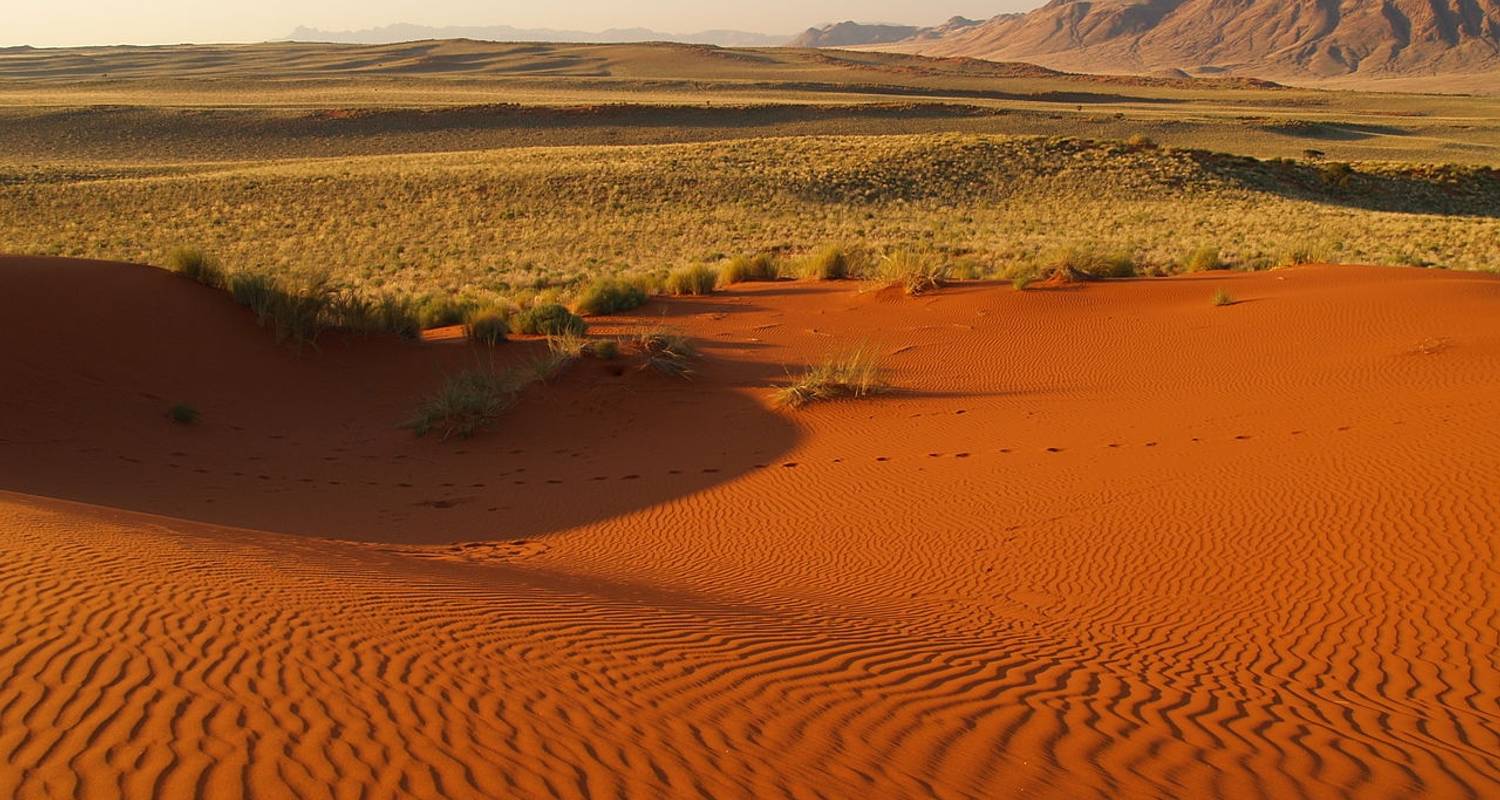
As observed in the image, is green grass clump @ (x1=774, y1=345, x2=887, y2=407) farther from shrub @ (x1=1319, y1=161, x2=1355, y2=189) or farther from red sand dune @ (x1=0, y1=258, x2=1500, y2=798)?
shrub @ (x1=1319, y1=161, x2=1355, y2=189)

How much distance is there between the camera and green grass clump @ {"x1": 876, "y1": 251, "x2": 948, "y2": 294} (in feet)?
66.0

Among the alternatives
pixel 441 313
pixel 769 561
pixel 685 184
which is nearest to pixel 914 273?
pixel 441 313

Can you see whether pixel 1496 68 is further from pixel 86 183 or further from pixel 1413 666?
pixel 1413 666

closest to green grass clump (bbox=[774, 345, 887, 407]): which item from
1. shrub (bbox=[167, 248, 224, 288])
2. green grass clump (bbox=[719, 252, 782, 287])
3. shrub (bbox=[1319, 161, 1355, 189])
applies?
green grass clump (bbox=[719, 252, 782, 287])

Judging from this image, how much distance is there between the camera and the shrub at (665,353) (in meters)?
15.2

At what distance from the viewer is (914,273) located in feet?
66.2

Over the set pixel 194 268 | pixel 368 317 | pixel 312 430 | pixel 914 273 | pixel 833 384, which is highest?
pixel 194 268

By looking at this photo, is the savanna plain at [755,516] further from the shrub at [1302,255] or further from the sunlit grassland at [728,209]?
the sunlit grassland at [728,209]

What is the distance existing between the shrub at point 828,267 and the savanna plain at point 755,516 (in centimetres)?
8

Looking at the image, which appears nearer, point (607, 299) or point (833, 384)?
point (833, 384)

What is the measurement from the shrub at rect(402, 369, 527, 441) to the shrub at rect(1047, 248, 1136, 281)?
10.7 meters

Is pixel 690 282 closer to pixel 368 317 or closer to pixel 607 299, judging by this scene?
pixel 607 299

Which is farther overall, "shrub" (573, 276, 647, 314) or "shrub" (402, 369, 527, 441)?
"shrub" (573, 276, 647, 314)

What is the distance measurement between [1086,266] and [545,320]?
32.5 ft
